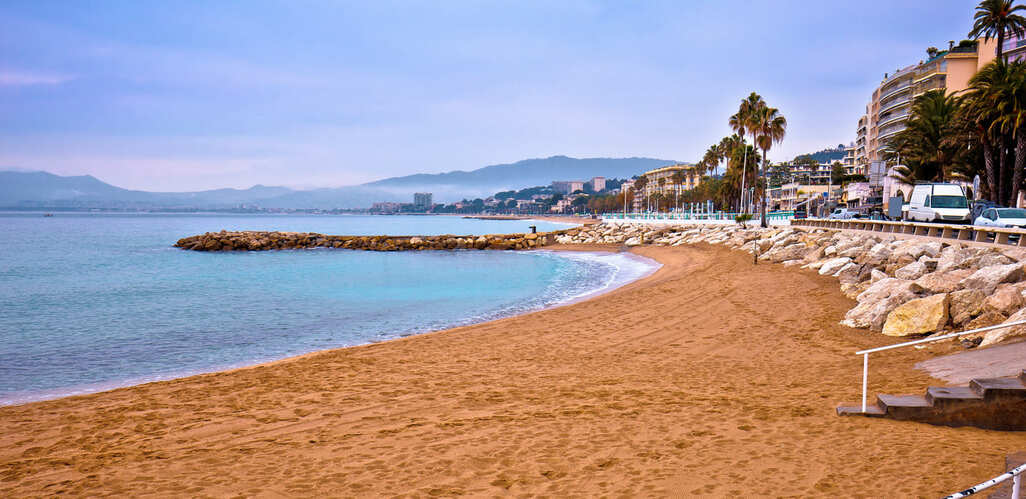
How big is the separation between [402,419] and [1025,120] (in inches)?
1516

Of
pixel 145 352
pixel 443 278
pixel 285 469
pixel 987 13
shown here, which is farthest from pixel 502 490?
pixel 987 13

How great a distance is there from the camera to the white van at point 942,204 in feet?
90.7

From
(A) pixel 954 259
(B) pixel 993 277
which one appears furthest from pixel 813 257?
(B) pixel 993 277

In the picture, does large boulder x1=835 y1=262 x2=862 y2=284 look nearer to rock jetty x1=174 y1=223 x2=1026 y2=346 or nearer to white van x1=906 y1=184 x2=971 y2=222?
rock jetty x1=174 y1=223 x2=1026 y2=346

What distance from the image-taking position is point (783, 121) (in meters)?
61.2

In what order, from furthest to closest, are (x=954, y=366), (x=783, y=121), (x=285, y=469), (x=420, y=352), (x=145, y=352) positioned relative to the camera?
(x=783, y=121) → (x=145, y=352) → (x=420, y=352) → (x=954, y=366) → (x=285, y=469)

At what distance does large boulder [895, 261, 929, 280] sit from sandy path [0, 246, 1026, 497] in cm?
426

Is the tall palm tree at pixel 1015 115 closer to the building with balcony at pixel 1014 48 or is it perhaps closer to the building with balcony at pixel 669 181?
the building with balcony at pixel 1014 48

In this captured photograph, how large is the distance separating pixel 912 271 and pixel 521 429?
13.9 metres

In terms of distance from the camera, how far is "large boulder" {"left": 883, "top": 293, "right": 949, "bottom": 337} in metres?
10.6

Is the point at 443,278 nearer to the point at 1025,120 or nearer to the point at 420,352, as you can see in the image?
the point at 420,352

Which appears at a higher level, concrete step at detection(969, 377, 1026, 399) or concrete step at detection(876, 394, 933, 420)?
concrete step at detection(969, 377, 1026, 399)

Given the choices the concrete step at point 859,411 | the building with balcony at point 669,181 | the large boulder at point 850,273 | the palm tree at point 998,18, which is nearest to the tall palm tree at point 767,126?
the palm tree at point 998,18

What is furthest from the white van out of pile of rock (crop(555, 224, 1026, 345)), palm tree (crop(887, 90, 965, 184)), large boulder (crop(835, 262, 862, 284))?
palm tree (crop(887, 90, 965, 184))
